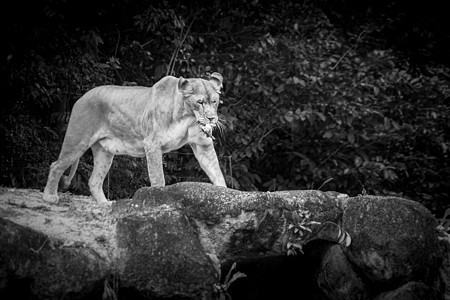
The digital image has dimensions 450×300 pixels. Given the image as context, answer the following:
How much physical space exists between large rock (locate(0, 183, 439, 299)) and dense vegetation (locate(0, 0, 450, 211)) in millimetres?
3104

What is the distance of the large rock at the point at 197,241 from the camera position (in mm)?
3867

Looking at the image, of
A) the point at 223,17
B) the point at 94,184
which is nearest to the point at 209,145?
the point at 94,184

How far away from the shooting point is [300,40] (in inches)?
370

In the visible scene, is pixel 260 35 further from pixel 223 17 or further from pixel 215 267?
pixel 215 267

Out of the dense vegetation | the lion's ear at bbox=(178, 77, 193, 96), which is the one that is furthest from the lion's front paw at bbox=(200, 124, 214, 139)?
the dense vegetation

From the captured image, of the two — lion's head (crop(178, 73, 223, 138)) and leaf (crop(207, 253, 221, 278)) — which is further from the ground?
lion's head (crop(178, 73, 223, 138))

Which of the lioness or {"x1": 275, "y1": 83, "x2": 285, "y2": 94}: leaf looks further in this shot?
{"x1": 275, "y1": 83, "x2": 285, "y2": 94}: leaf

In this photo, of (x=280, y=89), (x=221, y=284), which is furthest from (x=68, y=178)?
(x=280, y=89)

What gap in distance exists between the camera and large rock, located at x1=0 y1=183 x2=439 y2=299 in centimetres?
387

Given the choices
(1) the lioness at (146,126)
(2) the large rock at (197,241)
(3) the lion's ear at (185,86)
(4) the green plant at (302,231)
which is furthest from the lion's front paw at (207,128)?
(4) the green plant at (302,231)

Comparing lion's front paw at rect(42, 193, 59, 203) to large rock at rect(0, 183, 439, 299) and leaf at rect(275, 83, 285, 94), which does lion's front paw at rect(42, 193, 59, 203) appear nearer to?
large rock at rect(0, 183, 439, 299)

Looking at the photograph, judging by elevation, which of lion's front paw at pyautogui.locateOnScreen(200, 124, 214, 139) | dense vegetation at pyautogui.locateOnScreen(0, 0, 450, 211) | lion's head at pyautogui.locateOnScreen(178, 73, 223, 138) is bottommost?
dense vegetation at pyautogui.locateOnScreen(0, 0, 450, 211)

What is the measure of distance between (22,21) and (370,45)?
6.14m

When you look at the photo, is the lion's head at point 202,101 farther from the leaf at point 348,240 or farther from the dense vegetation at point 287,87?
the dense vegetation at point 287,87
